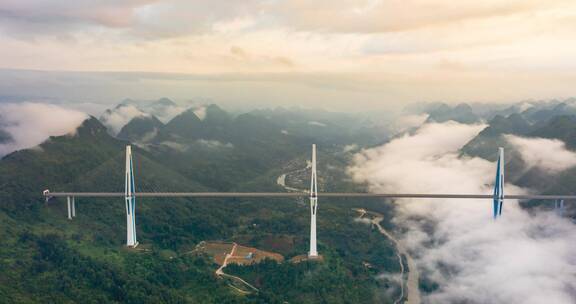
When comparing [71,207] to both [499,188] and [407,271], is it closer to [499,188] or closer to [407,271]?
[407,271]

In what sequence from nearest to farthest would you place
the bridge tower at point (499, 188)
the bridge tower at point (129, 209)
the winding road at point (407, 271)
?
the bridge tower at point (129, 209), the winding road at point (407, 271), the bridge tower at point (499, 188)

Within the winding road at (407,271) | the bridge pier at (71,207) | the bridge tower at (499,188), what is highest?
the bridge tower at (499,188)

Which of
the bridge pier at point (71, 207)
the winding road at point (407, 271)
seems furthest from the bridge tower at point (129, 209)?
the winding road at point (407, 271)

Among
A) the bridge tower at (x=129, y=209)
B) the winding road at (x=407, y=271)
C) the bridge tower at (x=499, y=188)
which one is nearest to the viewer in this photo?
the bridge tower at (x=129, y=209)

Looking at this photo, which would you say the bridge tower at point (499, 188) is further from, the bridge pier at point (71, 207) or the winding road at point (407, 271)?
the bridge pier at point (71, 207)

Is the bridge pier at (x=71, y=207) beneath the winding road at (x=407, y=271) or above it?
above

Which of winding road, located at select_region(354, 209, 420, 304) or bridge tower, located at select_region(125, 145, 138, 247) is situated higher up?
bridge tower, located at select_region(125, 145, 138, 247)

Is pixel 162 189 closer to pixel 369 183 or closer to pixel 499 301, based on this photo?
pixel 369 183

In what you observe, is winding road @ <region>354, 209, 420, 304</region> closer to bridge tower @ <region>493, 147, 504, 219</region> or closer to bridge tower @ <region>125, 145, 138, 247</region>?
bridge tower @ <region>493, 147, 504, 219</region>

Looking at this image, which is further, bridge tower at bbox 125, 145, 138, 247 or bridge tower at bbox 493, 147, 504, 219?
bridge tower at bbox 493, 147, 504, 219

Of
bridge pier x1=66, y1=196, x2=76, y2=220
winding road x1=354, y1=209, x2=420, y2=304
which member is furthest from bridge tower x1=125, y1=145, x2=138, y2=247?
winding road x1=354, y1=209, x2=420, y2=304

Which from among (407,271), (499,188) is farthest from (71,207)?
(499,188)

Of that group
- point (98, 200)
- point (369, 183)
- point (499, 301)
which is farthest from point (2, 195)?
point (369, 183)
